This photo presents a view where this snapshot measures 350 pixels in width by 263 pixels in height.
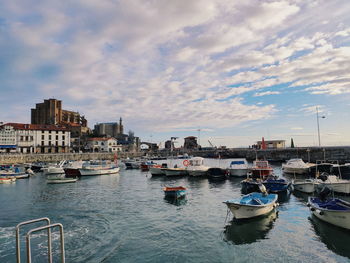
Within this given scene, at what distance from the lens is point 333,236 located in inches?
668

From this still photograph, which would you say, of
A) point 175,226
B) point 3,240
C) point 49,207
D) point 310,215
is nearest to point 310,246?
point 310,215

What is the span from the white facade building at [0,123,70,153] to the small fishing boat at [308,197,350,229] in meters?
119

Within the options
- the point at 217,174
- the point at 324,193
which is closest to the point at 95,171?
the point at 217,174

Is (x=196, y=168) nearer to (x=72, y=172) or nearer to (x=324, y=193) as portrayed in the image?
(x=72, y=172)

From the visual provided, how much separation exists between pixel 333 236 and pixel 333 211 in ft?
6.25

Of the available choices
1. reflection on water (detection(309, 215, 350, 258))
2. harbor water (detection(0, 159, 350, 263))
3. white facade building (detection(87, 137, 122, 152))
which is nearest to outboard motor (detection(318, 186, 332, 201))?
harbor water (detection(0, 159, 350, 263))

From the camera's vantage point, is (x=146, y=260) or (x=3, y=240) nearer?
(x=146, y=260)

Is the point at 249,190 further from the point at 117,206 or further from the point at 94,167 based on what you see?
the point at 94,167

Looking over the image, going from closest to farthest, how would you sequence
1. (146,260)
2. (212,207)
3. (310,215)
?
(146,260) → (310,215) → (212,207)

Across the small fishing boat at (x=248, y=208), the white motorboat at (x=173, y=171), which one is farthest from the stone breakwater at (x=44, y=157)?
the small fishing boat at (x=248, y=208)

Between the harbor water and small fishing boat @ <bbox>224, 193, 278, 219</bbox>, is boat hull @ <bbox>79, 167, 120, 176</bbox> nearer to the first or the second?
the harbor water

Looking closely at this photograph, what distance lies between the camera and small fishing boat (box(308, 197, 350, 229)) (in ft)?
57.3

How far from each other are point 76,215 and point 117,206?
463 centimetres

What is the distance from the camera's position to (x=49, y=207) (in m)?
25.5
